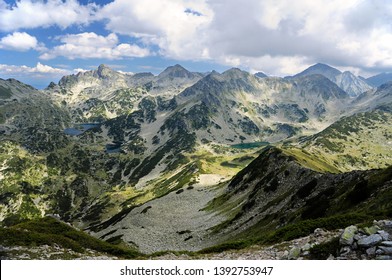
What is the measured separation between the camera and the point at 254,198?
3868 inches

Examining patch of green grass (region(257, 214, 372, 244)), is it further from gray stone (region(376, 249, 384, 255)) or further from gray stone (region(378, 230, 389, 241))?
gray stone (region(376, 249, 384, 255))

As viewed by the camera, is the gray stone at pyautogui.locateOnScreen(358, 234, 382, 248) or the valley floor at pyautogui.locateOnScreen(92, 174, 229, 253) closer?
the gray stone at pyautogui.locateOnScreen(358, 234, 382, 248)

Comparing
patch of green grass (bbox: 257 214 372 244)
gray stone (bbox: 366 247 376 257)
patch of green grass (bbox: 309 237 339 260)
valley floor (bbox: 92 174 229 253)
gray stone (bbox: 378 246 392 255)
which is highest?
gray stone (bbox: 378 246 392 255)

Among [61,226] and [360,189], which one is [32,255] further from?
[360,189]

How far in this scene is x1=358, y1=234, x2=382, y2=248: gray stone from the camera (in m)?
20.2

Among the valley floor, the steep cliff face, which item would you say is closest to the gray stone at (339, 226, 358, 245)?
the steep cliff face

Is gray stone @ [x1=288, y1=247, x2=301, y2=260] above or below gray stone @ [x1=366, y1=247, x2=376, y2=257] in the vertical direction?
below

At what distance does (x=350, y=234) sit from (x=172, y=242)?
260ft

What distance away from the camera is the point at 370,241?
20.3 meters

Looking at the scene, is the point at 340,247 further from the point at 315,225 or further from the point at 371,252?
the point at 315,225

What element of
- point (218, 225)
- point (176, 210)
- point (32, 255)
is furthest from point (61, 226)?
point (176, 210)

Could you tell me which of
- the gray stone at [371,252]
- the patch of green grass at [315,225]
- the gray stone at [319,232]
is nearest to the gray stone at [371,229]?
the gray stone at [371,252]

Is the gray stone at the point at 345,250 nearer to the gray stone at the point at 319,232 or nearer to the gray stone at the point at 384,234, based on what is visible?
the gray stone at the point at 384,234

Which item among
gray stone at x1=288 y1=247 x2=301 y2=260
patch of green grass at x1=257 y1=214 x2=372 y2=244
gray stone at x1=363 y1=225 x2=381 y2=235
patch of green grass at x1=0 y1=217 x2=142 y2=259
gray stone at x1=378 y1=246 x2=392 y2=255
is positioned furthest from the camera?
patch of green grass at x1=0 y1=217 x2=142 y2=259
